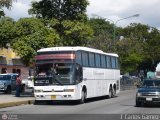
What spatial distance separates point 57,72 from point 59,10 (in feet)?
54.8

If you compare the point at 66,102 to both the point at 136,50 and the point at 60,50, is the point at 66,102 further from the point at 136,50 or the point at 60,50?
the point at 136,50

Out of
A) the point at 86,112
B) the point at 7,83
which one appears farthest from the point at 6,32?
the point at 86,112

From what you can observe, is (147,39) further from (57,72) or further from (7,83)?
(57,72)

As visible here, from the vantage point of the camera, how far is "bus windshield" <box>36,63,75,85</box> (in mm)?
27109

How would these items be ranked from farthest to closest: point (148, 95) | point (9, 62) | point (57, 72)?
point (9, 62)
point (57, 72)
point (148, 95)

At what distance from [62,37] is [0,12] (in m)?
22.0

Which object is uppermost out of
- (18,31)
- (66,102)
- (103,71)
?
(18,31)

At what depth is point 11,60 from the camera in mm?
66812

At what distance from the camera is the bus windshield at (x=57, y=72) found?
88.9ft

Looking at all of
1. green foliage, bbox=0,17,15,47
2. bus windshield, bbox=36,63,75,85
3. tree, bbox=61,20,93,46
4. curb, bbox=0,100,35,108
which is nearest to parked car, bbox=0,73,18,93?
green foliage, bbox=0,17,15,47

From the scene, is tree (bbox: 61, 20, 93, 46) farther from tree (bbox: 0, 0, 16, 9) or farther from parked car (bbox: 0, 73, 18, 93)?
tree (bbox: 0, 0, 16, 9)

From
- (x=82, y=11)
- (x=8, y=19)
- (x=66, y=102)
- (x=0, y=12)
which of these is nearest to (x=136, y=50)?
(x=82, y=11)

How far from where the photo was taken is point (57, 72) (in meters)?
Answer: 27.3

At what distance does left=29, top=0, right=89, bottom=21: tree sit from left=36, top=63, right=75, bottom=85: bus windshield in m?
15.7
